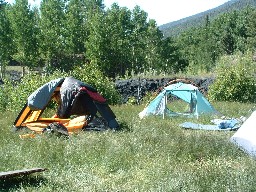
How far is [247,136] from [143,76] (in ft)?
49.9

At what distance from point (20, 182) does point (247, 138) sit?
466 cm

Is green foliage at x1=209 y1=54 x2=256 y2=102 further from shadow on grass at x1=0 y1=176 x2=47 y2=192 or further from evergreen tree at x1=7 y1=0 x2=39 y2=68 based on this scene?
evergreen tree at x1=7 y1=0 x2=39 y2=68

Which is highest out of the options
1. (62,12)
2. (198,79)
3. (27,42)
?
(62,12)

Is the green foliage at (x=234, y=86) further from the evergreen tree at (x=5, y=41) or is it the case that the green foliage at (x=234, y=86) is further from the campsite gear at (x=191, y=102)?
the evergreen tree at (x=5, y=41)

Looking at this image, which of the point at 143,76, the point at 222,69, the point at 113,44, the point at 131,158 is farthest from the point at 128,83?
the point at 131,158

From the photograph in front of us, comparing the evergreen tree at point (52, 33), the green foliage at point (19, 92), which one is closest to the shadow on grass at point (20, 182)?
the green foliage at point (19, 92)

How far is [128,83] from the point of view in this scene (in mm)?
22391

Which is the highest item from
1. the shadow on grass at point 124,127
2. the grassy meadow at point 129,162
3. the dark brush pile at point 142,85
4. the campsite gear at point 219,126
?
the grassy meadow at point 129,162

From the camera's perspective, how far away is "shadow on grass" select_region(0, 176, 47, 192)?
19.2 feet

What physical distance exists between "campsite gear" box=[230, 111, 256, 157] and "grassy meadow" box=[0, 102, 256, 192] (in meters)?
0.38

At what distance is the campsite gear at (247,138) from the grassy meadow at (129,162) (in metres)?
0.38

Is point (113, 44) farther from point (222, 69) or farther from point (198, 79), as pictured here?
point (222, 69)

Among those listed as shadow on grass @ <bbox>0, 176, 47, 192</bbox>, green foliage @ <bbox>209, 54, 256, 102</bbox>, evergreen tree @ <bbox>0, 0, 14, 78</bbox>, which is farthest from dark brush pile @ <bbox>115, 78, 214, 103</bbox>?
evergreen tree @ <bbox>0, 0, 14, 78</bbox>

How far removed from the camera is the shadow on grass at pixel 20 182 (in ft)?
19.2
